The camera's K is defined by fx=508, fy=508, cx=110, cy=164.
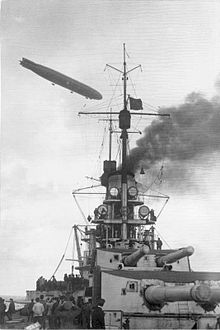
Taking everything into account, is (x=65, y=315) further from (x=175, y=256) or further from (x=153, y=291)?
(x=175, y=256)

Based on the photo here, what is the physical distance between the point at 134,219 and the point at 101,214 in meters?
0.62

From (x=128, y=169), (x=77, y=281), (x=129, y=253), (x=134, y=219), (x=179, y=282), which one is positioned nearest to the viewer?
(x=179, y=282)

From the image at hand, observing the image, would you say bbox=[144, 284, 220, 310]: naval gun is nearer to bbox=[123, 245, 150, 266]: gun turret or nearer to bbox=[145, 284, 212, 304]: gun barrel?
bbox=[145, 284, 212, 304]: gun barrel

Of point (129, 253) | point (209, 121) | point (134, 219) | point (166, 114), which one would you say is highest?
point (166, 114)

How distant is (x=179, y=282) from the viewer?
20.5 feet

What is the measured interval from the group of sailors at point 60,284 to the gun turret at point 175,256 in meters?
1.89

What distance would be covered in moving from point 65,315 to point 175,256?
1.62 metres

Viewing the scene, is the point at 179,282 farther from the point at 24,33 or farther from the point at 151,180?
the point at 151,180

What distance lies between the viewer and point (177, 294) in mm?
5414

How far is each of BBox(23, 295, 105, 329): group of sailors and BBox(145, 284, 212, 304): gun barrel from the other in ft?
2.44

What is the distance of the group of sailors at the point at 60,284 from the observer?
8716 millimetres

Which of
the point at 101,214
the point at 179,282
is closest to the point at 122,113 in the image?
the point at 101,214

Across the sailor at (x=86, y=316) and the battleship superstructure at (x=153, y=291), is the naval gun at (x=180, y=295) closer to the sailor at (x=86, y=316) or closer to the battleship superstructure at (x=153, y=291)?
the battleship superstructure at (x=153, y=291)

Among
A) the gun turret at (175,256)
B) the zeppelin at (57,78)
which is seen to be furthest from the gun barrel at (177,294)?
the zeppelin at (57,78)
